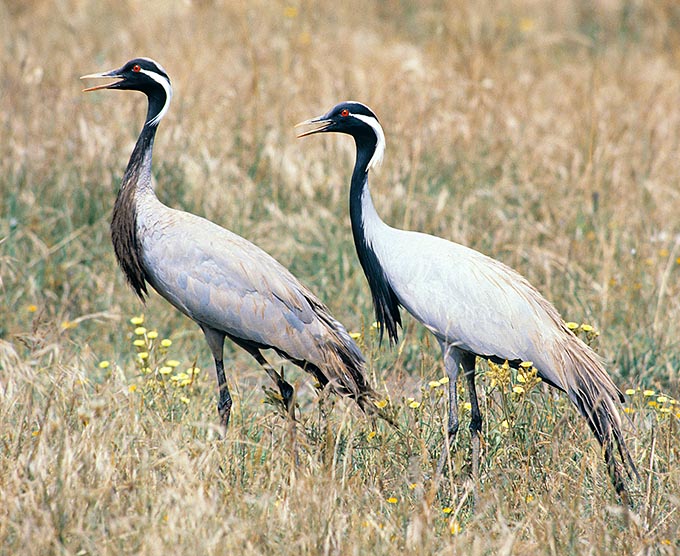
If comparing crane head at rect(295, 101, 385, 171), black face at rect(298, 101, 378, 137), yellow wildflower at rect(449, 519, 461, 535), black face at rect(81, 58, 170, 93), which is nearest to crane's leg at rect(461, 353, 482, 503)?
yellow wildflower at rect(449, 519, 461, 535)

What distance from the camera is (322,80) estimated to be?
7.94 m

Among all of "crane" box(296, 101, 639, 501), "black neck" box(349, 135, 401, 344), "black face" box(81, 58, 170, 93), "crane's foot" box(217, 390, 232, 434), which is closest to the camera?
"crane" box(296, 101, 639, 501)

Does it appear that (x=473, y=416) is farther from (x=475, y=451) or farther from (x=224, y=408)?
(x=224, y=408)

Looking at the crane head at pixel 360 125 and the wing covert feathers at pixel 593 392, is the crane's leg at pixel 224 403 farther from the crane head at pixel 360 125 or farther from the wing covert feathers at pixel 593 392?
the wing covert feathers at pixel 593 392

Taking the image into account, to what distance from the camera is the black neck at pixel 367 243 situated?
452cm

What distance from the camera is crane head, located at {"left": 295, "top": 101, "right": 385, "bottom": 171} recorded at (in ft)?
14.9

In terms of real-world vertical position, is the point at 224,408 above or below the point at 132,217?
below

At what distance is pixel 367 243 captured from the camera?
178 inches

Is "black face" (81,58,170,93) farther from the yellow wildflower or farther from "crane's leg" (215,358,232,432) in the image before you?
the yellow wildflower

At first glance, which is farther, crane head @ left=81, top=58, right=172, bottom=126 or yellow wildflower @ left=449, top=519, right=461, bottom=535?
crane head @ left=81, top=58, right=172, bottom=126

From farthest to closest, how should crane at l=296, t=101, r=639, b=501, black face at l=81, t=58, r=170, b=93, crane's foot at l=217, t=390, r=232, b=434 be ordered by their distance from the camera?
black face at l=81, t=58, r=170, b=93 < crane's foot at l=217, t=390, r=232, b=434 < crane at l=296, t=101, r=639, b=501

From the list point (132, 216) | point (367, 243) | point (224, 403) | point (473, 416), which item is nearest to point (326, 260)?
point (367, 243)

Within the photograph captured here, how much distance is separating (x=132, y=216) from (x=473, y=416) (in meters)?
1.76

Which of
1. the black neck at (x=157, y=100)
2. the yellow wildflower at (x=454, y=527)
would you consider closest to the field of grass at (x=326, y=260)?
the yellow wildflower at (x=454, y=527)
